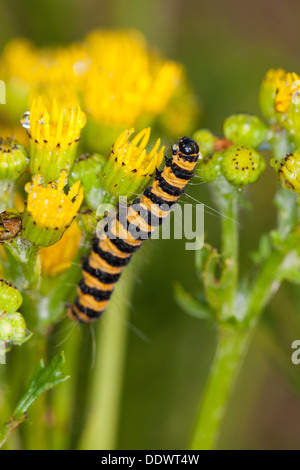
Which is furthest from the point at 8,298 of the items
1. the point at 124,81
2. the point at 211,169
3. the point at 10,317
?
the point at 124,81

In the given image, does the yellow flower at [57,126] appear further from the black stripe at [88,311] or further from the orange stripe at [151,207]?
the black stripe at [88,311]

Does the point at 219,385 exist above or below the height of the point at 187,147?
below

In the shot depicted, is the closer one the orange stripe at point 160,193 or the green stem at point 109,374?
the orange stripe at point 160,193

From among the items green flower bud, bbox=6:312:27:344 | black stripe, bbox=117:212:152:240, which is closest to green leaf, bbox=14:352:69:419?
green flower bud, bbox=6:312:27:344

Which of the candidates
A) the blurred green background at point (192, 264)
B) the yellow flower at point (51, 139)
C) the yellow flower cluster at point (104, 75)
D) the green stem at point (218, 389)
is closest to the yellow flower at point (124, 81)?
the yellow flower cluster at point (104, 75)

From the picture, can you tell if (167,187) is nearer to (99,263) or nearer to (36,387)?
(99,263)

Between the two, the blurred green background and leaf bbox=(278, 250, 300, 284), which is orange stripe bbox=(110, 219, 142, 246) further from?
leaf bbox=(278, 250, 300, 284)

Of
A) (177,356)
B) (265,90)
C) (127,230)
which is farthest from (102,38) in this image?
(177,356)
